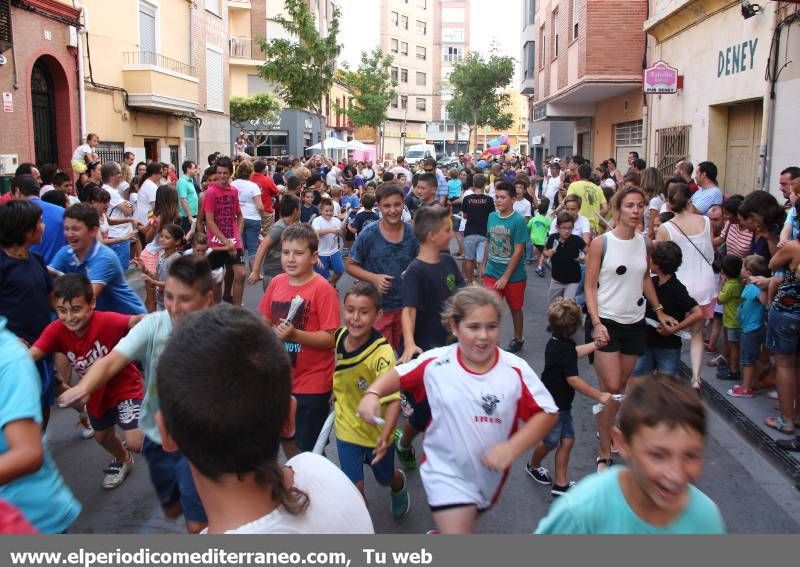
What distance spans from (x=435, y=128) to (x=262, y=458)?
299 feet

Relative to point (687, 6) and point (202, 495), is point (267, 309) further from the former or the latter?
point (687, 6)

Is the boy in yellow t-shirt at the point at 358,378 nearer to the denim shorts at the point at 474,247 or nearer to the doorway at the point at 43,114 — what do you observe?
the denim shorts at the point at 474,247

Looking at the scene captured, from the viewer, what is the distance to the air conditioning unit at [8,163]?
564 inches

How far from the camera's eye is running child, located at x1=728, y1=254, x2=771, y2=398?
643 cm

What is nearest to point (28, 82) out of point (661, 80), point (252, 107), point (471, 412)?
point (661, 80)

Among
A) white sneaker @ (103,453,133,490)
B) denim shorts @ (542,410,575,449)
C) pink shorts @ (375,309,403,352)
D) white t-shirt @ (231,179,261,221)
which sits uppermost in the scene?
white t-shirt @ (231,179,261,221)

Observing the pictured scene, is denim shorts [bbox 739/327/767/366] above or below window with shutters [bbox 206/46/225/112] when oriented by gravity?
below

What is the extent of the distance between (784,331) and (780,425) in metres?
0.74

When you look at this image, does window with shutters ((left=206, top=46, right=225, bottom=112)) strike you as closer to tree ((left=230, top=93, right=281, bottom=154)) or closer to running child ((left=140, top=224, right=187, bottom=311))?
tree ((left=230, top=93, right=281, bottom=154))

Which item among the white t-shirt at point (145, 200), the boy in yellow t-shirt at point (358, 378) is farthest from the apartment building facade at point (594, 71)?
the boy in yellow t-shirt at point (358, 378)

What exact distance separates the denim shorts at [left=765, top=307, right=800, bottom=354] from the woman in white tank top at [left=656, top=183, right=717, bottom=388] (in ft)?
2.94

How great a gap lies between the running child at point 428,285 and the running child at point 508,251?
283cm

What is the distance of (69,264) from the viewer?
5.57 m

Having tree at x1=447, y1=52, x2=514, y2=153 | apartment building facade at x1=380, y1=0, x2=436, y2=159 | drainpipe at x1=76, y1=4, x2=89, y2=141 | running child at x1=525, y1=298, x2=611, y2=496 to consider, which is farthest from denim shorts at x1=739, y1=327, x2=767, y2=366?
apartment building facade at x1=380, y1=0, x2=436, y2=159
